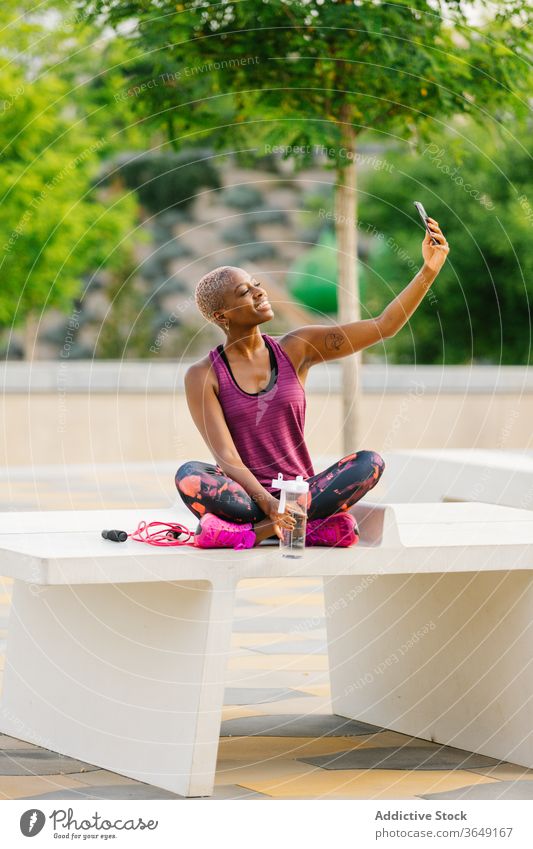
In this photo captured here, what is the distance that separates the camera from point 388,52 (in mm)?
8133

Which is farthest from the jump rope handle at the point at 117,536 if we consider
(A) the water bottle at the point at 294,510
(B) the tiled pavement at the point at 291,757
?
(B) the tiled pavement at the point at 291,757

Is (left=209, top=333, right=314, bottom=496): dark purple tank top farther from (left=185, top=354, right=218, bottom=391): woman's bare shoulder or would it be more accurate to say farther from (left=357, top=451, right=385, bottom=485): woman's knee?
(left=357, top=451, right=385, bottom=485): woman's knee

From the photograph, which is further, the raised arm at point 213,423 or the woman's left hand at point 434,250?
the woman's left hand at point 434,250

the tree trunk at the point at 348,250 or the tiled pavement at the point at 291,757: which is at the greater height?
the tree trunk at the point at 348,250

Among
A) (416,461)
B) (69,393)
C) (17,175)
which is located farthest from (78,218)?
(416,461)

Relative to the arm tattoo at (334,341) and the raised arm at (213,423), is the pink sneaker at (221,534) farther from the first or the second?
the arm tattoo at (334,341)

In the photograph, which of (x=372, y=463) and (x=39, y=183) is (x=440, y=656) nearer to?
(x=372, y=463)

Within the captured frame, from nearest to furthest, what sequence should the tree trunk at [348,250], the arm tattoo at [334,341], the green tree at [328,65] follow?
the arm tattoo at [334,341], the green tree at [328,65], the tree trunk at [348,250]

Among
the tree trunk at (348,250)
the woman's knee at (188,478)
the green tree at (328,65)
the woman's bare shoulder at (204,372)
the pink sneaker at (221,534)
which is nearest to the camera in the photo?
the pink sneaker at (221,534)

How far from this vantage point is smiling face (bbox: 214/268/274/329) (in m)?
4.67

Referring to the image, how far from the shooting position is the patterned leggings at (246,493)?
14.4 feet

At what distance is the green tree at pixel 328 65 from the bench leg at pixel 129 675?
4274mm

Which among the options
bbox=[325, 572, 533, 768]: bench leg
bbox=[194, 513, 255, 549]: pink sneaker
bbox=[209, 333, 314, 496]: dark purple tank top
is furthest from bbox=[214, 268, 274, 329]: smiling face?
bbox=[325, 572, 533, 768]: bench leg

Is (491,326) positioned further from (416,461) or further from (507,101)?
(416,461)
